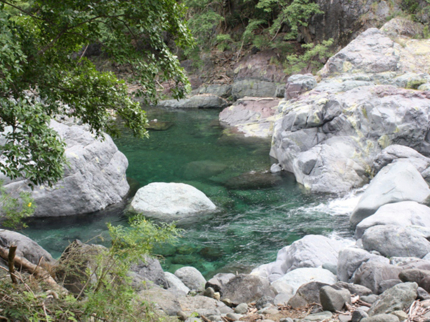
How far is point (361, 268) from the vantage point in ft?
23.6

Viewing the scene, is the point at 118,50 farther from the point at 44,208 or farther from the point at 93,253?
the point at 44,208

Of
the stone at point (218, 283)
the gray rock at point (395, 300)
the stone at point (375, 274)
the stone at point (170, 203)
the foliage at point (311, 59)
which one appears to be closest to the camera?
the gray rock at point (395, 300)

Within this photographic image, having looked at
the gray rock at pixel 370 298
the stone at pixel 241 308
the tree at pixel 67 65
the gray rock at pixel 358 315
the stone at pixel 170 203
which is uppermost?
the tree at pixel 67 65

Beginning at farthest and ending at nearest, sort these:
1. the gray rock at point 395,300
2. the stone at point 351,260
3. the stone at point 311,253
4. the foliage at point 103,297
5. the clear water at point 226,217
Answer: the clear water at point 226,217 < the stone at point 311,253 < the stone at point 351,260 < the gray rock at point 395,300 < the foliage at point 103,297

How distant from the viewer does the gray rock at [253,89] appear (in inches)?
1411

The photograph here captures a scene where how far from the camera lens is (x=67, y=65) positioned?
23.1 feet

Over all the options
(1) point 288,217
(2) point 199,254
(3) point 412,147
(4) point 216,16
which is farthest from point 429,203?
(4) point 216,16

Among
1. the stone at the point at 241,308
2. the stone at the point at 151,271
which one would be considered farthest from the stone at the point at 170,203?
the stone at the point at 241,308

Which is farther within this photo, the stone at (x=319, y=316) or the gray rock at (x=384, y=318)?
the stone at (x=319, y=316)

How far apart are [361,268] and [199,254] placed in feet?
15.6

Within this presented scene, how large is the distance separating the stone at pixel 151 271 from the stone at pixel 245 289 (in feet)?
4.53

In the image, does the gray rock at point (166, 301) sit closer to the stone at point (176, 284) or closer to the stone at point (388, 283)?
the stone at point (176, 284)

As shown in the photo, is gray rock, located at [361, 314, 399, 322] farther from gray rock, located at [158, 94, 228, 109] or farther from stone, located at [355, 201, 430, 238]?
gray rock, located at [158, 94, 228, 109]

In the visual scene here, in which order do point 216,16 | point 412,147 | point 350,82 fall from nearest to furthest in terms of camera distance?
point 412,147
point 350,82
point 216,16
